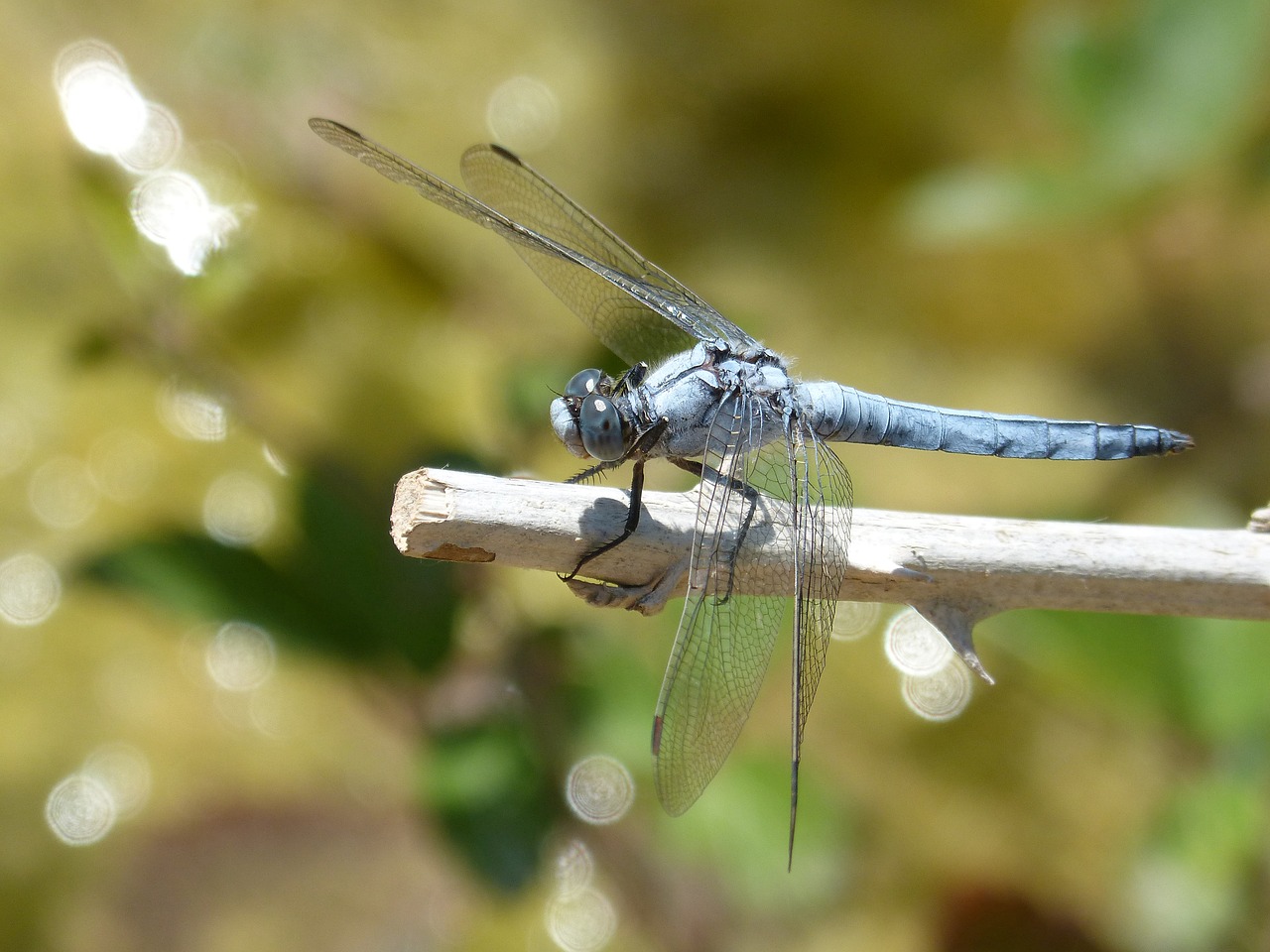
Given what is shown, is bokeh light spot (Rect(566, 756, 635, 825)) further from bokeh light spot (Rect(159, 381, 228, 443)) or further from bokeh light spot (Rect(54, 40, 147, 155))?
bokeh light spot (Rect(54, 40, 147, 155))

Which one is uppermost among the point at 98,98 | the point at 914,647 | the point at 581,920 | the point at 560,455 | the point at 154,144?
the point at 98,98

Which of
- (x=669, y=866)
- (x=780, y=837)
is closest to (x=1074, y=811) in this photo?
(x=780, y=837)

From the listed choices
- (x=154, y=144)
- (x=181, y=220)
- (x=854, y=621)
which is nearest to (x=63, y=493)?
(x=181, y=220)

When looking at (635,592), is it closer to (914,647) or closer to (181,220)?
(181,220)

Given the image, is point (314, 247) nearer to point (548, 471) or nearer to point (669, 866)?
point (548, 471)

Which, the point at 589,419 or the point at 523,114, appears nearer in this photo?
the point at 589,419

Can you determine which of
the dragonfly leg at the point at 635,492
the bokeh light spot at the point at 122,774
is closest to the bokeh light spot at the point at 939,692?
the dragonfly leg at the point at 635,492

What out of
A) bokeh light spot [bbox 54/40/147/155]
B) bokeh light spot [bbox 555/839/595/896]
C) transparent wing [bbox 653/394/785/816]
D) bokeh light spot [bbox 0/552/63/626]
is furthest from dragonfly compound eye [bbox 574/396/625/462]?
bokeh light spot [bbox 54/40/147/155]
